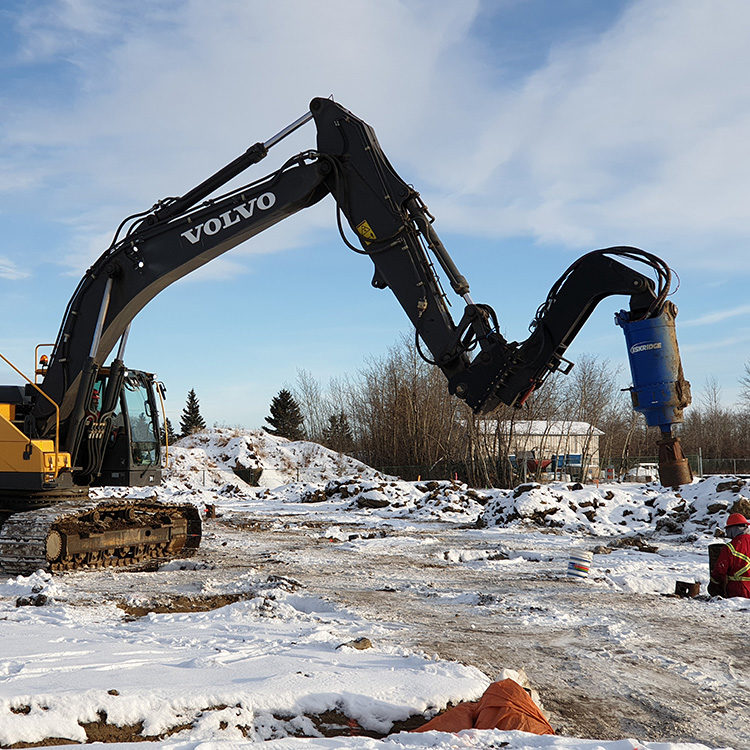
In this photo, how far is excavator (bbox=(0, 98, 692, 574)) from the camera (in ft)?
27.3

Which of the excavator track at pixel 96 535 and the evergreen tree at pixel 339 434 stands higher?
the evergreen tree at pixel 339 434

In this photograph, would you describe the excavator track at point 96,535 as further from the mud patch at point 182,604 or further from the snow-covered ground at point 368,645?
the mud patch at point 182,604

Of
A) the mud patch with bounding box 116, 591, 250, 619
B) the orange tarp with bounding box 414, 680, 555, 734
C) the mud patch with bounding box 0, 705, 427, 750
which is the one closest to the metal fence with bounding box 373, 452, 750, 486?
the mud patch with bounding box 116, 591, 250, 619

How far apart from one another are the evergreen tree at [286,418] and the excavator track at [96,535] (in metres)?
46.1

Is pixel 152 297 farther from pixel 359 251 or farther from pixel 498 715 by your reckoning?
pixel 498 715

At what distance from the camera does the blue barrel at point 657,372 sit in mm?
7078

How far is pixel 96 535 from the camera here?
10.8 m

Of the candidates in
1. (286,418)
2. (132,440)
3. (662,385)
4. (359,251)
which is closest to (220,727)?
(662,385)

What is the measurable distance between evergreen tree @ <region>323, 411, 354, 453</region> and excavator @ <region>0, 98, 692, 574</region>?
37.5 m

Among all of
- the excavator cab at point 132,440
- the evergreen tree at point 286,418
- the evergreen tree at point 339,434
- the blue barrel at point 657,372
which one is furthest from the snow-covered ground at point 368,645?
the evergreen tree at point 286,418

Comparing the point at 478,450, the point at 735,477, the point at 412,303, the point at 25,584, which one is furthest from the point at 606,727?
the point at 478,450

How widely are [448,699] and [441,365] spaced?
14.7ft

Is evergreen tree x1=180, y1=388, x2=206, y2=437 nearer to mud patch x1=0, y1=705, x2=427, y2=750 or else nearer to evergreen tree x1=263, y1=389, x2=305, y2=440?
evergreen tree x1=263, y1=389, x2=305, y2=440

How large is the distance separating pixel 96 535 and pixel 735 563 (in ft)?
27.2
